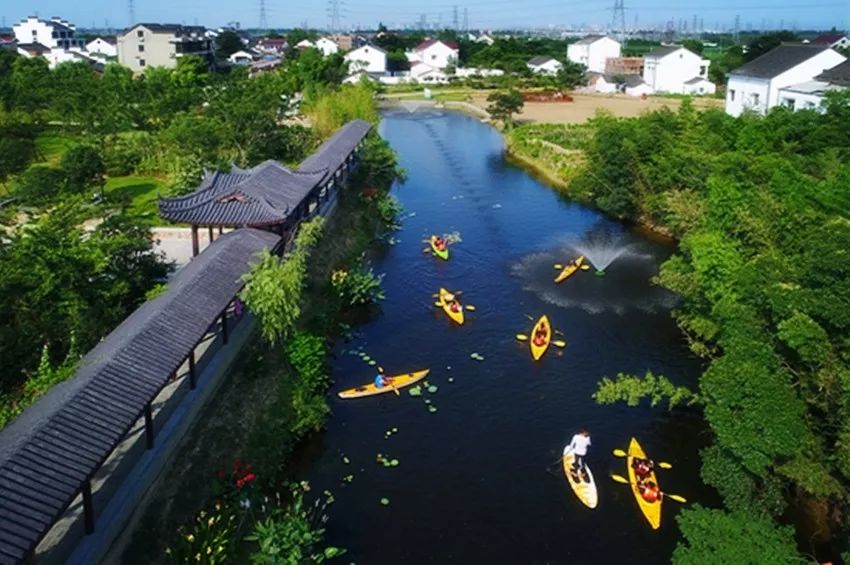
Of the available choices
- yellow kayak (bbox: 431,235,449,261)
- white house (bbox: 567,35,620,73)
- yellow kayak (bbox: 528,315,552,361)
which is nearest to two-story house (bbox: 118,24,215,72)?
white house (bbox: 567,35,620,73)

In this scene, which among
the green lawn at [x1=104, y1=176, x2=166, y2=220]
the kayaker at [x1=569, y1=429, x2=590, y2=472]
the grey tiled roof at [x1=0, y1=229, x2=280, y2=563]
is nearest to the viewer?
the grey tiled roof at [x1=0, y1=229, x2=280, y2=563]

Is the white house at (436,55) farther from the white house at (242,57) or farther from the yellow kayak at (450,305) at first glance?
the yellow kayak at (450,305)

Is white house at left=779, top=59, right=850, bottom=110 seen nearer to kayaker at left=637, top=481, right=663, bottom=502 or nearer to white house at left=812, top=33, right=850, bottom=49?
kayaker at left=637, top=481, right=663, bottom=502

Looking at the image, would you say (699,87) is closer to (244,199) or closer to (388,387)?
(244,199)

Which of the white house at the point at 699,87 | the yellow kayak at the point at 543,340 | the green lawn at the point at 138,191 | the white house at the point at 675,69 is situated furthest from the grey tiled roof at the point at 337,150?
the white house at the point at 699,87

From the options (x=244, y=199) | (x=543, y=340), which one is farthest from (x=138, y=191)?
(x=543, y=340)

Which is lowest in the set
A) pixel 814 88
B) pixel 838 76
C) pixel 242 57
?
pixel 814 88

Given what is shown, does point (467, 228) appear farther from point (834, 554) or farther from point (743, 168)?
point (834, 554)
